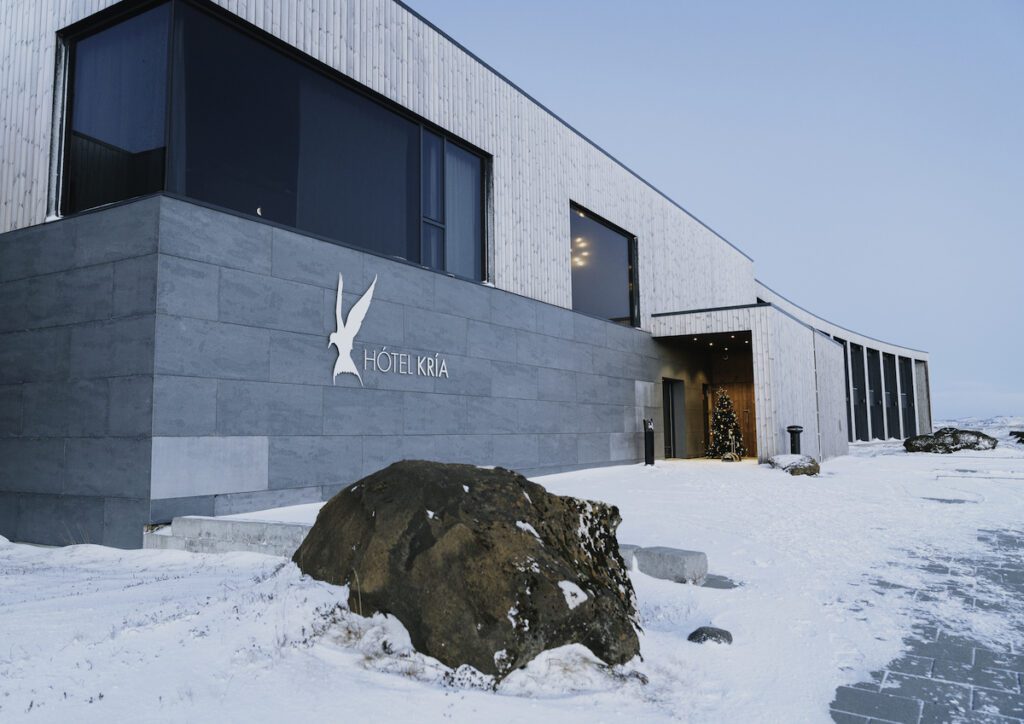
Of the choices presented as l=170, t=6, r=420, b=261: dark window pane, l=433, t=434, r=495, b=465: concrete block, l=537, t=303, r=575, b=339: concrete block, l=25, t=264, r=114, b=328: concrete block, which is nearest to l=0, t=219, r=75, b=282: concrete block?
l=25, t=264, r=114, b=328: concrete block

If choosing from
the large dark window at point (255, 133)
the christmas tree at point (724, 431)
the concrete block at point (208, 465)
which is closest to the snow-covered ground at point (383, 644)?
the concrete block at point (208, 465)

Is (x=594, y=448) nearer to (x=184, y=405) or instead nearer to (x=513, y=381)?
(x=513, y=381)

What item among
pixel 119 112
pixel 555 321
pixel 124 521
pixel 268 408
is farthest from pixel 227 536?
pixel 555 321

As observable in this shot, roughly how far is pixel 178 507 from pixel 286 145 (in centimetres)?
525

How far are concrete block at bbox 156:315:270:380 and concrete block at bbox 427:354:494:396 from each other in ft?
11.2

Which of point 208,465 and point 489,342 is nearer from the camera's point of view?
point 208,465

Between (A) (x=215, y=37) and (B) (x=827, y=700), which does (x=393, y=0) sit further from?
(B) (x=827, y=700)

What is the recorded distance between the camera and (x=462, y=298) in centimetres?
1200

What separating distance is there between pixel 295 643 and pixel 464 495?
119cm

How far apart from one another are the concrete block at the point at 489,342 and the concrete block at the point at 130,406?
5.76 metres

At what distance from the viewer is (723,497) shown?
421 inches

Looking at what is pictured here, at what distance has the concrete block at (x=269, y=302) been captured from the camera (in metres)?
8.08

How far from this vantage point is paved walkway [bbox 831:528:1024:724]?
3.09 meters

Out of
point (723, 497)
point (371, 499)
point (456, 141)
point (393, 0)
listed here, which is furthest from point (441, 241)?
point (371, 499)
